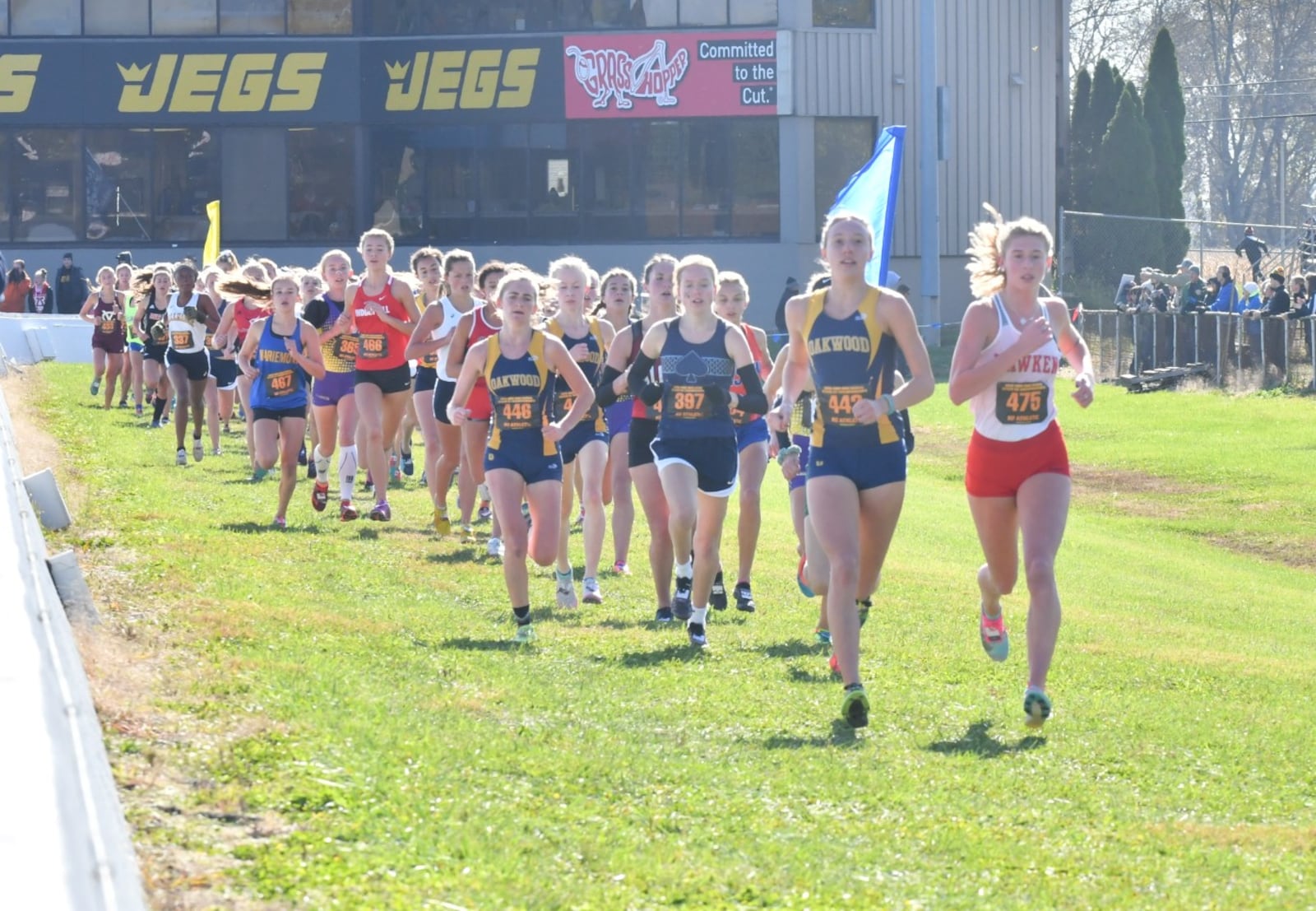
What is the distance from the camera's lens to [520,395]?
34.6 feet

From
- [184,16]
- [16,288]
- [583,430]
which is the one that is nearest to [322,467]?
[583,430]

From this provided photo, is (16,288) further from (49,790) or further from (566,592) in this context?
(49,790)

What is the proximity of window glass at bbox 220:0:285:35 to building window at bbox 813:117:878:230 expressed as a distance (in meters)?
12.3

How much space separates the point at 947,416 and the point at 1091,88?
2088 cm

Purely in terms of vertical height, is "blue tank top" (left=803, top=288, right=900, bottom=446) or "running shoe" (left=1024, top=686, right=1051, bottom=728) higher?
"blue tank top" (left=803, top=288, right=900, bottom=446)

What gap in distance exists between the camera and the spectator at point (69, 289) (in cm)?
3988

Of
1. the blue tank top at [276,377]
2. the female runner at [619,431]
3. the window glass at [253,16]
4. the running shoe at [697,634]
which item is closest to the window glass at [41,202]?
the window glass at [253,16]

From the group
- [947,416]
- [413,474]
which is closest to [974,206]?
[947,416]

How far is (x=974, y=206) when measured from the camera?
44844mm

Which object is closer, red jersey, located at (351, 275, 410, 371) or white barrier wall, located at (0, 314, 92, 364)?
red jersey, located at (351, 275, 410, 371)

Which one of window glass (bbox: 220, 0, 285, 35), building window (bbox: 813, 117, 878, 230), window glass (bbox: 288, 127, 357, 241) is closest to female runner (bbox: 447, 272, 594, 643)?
building window (bbox: 813, 117, 878, 230)

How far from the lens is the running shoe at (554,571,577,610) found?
11680 mm

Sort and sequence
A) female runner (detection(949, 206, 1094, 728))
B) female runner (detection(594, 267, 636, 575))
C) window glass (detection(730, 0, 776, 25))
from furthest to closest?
window glass (detection(730, 0, 776, 25)) → female runner (detection(594, 267, 636, 575)) → female runner (detection(949, 206, 1094, 728))

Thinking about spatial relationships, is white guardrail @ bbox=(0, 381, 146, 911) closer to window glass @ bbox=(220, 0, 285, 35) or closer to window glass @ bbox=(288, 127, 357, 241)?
window glass @ bbox=(288, 127, 357, 241)
